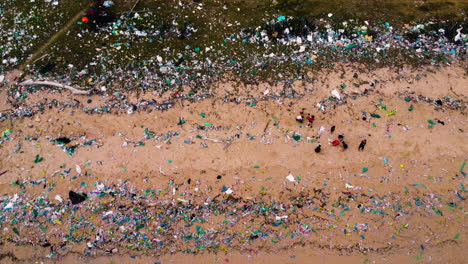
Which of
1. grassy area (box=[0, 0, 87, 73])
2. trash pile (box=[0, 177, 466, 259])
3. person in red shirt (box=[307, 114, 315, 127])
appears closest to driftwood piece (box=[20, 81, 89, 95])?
grassy area (box=[0, 0, 87, 73])

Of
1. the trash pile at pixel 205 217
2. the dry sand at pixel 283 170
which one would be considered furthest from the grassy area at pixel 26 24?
the trash pile at pixel 205 217

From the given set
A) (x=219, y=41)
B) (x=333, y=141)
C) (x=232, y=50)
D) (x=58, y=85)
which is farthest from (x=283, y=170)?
(x=58, y=85)

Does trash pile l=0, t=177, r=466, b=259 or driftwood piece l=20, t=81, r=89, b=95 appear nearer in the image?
trash pile l=0, t=177, r=466, b=259

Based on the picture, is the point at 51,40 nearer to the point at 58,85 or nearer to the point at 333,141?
the point at 58,85

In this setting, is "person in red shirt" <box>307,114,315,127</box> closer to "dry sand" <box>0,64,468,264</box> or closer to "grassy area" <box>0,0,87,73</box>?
"dry sand" <box>0,64,468,264</box>

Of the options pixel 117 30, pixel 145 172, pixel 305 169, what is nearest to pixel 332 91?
pixel 305 169

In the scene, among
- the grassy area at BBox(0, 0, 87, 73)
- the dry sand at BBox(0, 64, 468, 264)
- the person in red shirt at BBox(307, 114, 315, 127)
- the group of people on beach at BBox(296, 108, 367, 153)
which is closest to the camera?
the dry sand at BBox(0, 64, 468, 264)
